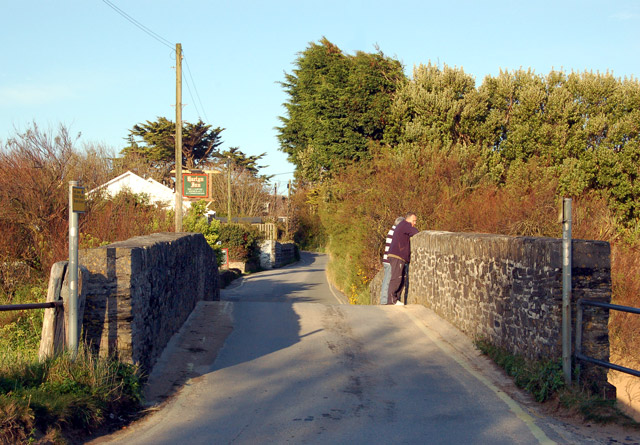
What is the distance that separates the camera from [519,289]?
8258 mm

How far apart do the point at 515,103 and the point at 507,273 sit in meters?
19.1

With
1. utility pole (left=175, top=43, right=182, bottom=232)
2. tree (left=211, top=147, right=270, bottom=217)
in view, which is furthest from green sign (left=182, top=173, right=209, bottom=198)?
tree (left=211, top=147, right=270, bottom=217)

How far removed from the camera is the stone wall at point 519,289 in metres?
7.09

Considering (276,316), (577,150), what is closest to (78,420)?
(276,316)

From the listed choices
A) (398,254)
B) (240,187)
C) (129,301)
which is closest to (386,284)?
(398,254)

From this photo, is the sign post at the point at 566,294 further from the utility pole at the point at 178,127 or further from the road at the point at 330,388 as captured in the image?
the utility pole at the point at 178,127

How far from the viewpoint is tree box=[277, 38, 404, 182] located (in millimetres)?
27594

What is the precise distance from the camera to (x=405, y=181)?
20.5 metres

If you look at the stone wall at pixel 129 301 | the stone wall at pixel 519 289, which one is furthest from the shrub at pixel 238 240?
the stone wall at pixel 129 301

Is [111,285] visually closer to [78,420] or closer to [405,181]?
[78,420]

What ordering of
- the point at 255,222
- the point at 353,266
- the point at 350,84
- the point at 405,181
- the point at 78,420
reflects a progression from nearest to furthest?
the point at 78,420 → the point at 405,181 → the point at 353,266 → the point at 350,84 → the point at 255,222

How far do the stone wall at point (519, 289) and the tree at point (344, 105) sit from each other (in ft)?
52.5

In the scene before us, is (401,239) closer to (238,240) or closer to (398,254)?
(398,254)

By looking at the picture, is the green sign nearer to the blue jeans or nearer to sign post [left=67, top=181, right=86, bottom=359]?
the blue jeans
